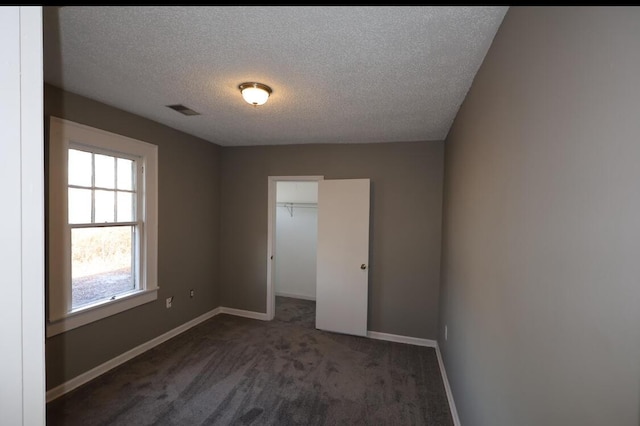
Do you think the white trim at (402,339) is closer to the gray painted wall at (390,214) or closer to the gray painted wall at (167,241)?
the gray painted wall at (390,214)

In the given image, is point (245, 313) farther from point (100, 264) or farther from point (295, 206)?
point (295, 206)

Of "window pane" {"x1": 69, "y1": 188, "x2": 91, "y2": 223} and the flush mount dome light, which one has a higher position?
the flush mount dome light

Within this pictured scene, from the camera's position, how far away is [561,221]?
0.77 m

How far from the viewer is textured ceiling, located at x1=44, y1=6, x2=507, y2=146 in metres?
1.33

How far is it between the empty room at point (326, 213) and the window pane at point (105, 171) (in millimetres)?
19

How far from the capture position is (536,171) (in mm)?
928

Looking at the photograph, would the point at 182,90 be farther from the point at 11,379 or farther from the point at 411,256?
the point at 411,256

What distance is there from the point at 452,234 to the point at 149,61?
108 inches

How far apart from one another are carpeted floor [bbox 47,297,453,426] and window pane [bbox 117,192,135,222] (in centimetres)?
146

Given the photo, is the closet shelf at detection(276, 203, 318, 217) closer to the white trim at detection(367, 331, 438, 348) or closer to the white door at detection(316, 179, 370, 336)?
the white door at detection(316, 179, 370, 336)

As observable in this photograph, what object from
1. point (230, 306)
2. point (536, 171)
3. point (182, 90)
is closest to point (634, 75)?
point (536, 171)

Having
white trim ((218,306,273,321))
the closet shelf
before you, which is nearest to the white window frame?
white trim ((218,306,273,321))

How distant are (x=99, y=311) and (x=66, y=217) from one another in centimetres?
93

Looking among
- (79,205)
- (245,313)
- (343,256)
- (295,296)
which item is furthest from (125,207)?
(295,296)
